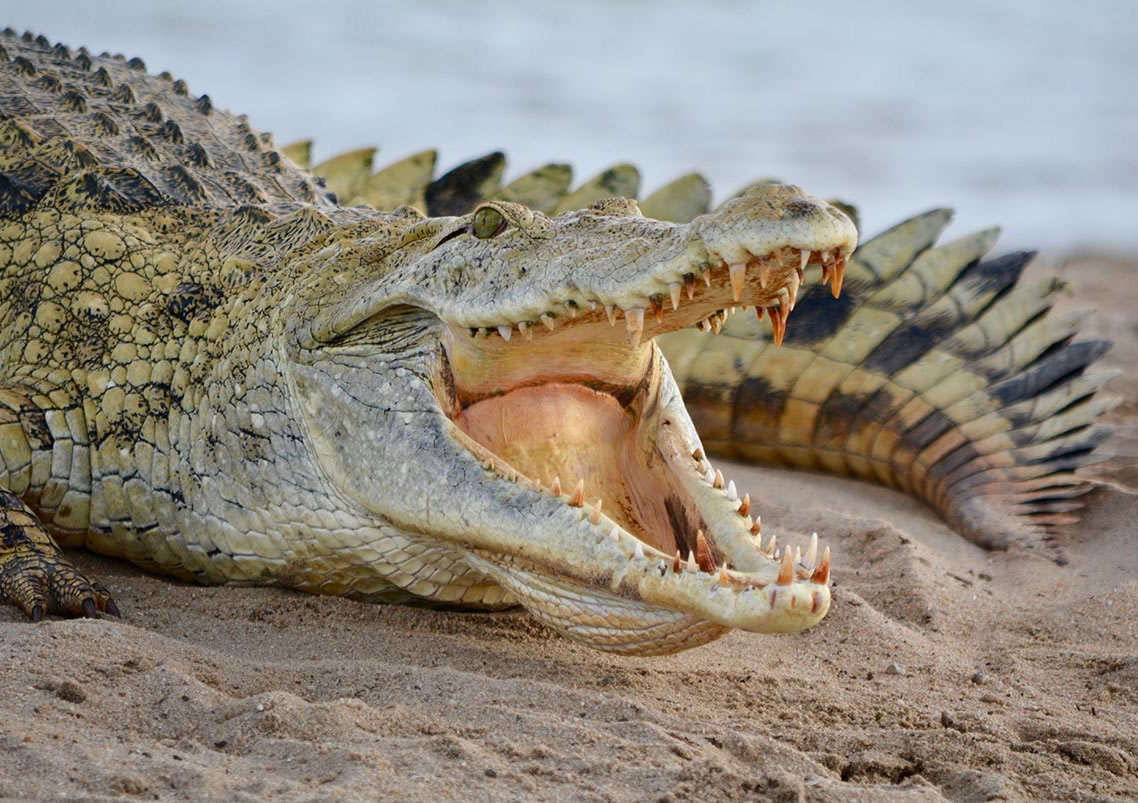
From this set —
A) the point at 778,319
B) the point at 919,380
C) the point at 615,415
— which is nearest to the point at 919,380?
the point at 919,380

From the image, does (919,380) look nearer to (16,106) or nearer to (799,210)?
(799,210)

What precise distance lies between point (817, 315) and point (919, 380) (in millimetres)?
511

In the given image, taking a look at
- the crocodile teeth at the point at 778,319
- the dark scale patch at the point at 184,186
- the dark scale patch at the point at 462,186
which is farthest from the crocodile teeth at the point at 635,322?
the dark scale patch at the point at 462,186

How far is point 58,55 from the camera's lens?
18.6 ft

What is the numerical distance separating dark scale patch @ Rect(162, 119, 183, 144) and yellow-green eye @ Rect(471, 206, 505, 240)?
7.05 feet

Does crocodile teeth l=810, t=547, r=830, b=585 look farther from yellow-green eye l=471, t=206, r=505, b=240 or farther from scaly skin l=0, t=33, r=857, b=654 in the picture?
yellow-green eye l=471, t=206, r=505, b=240

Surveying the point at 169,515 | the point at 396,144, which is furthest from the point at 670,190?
the point at 396,144

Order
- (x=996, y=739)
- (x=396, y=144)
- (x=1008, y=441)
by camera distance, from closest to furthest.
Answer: (x=996, y=739) → (x=1008, y=441) → (x=396, y=144)

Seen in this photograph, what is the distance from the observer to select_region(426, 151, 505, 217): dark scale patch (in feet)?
20.2

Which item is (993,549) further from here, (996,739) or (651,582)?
(651,582)

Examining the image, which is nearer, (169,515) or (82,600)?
(82,600)

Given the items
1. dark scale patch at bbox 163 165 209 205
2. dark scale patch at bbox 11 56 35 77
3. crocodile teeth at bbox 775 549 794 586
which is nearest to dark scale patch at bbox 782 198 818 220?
crocodile teeth at bbox 775 549 794 586

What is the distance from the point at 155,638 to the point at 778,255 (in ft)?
5.33

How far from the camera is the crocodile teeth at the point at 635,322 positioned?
2865mm
